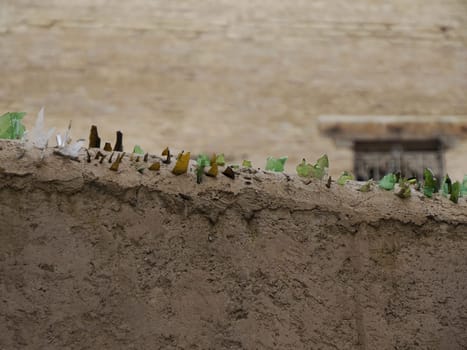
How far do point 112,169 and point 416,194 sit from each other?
0.75 m

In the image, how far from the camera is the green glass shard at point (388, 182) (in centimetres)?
193

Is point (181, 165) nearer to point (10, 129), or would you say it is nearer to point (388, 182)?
point (10, 129)

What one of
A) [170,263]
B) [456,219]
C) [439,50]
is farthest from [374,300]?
[439,50]

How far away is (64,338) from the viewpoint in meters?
1.64

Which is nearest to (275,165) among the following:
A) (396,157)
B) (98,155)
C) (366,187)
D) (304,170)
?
(304,170)

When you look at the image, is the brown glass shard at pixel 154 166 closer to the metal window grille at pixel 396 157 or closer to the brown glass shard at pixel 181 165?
the brown glass shard at pixel 181 165

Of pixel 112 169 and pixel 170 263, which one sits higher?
pixel 112 169

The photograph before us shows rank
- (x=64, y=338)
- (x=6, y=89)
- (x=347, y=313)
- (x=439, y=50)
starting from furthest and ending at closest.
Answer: (x=439, y=50), (x=6, y=89), (x=347, y=313), (x=64, y=338)

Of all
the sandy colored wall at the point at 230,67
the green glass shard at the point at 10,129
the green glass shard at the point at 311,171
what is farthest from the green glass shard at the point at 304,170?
the sandy colored wall at the point at 230,67

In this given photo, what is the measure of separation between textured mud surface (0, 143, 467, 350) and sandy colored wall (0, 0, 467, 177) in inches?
239

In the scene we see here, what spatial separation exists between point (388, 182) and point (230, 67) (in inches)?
266

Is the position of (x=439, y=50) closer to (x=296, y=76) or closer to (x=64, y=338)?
(x=296, y=76)

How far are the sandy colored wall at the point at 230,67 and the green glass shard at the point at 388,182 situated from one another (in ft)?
19.5

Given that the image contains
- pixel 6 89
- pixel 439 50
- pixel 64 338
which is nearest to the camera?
pixel 64 338
